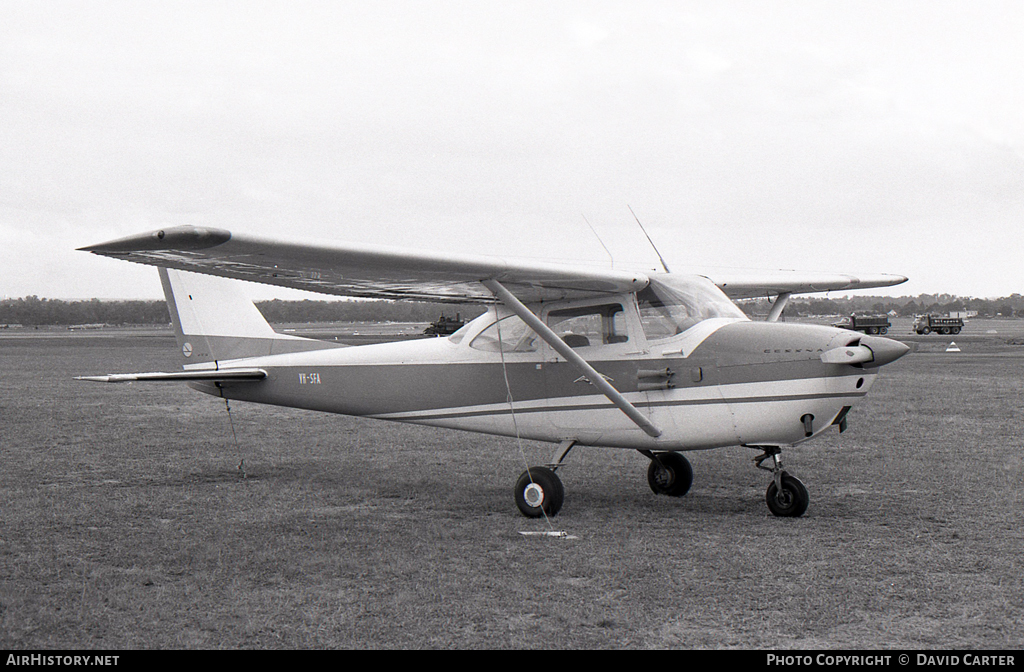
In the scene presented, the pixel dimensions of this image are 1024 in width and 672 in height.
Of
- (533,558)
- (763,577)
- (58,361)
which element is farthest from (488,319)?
(58,361)

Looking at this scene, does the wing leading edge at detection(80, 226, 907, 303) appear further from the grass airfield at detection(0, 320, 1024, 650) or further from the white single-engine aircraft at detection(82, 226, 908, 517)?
the grass airfield at detection(0, 320, 1024, 650)

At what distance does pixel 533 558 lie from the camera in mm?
5980

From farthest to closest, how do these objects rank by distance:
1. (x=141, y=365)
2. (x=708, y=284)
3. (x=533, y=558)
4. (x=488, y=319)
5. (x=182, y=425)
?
(x=141, y=365) < (x=182, y=425) < (x=488, y=319) < (x=708, y=284) < (x=533, y=558)

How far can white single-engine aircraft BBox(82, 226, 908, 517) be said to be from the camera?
258 inches

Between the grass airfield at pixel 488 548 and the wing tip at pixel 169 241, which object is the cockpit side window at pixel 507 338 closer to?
the grass airfield at pixel 488 548

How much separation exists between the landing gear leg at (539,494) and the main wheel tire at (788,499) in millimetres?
1818

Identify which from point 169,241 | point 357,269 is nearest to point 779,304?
point 357,269

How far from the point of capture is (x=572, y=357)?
24.0 ft

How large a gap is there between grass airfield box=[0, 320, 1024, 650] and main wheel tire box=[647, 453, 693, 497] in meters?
0.14

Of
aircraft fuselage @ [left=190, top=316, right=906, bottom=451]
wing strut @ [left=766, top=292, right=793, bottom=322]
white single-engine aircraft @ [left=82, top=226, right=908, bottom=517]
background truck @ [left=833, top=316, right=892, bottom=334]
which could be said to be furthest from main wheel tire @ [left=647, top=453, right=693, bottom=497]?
background truck @ [left=833, top=316, right=892, bottom=334]

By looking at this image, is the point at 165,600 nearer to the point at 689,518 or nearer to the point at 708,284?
the point at 689,518

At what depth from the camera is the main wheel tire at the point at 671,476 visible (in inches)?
329

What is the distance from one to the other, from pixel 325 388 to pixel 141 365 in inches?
943

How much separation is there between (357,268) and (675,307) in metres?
2.84
